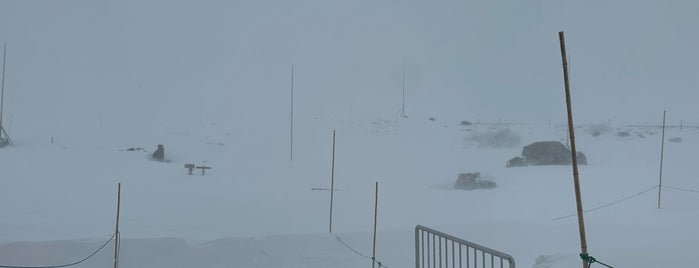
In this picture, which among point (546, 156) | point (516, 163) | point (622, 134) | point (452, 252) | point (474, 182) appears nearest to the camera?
point (452, 252)

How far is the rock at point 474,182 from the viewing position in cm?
1920

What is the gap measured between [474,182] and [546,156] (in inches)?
286

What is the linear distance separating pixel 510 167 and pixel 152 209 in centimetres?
1618

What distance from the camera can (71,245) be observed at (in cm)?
1066

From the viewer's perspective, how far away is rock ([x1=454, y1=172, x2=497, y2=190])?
1920 cm

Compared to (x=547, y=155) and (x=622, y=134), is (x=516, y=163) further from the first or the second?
(x=622, y=134)

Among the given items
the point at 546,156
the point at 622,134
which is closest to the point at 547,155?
the point at 546,156

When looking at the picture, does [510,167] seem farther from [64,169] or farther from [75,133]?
[75,133]

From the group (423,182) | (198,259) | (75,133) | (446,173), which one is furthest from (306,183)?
(75,133)

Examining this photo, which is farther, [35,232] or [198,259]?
[35,232]

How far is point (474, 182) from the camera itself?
63.3 feet

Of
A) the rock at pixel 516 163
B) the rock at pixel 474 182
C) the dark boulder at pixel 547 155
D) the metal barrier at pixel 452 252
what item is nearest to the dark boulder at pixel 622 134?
the dark boulder at pixel 547 155

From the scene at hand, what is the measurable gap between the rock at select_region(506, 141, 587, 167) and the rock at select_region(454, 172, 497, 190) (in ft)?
20.2

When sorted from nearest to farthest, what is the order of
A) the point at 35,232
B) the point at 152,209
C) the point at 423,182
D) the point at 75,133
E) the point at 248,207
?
1. the point at 35,232
2. the point at 152,209
3. the point at 248,207
4. the point at 423,182
5. the point at 75,133
